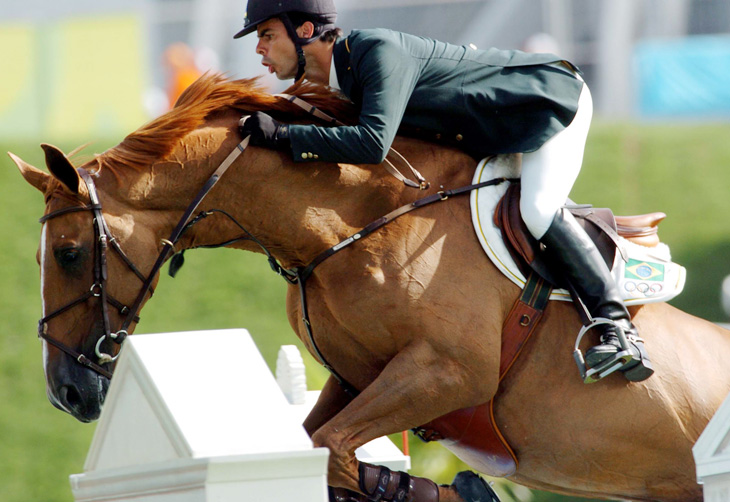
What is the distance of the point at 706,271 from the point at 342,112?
792 cm

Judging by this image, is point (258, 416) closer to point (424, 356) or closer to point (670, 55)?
point (424, 356)

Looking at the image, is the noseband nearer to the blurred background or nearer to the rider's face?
the rider's face

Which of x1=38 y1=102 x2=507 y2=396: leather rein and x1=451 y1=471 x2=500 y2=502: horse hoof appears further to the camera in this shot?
x1=451 y1=471 x2=500 y2=502: horse hoof

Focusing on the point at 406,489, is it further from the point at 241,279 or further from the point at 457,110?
the point at 241,279

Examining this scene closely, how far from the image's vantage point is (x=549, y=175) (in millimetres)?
3783

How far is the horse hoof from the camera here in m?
3.92

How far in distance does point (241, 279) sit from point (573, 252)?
6642 mm

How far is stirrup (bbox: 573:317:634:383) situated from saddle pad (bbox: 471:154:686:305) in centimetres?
17

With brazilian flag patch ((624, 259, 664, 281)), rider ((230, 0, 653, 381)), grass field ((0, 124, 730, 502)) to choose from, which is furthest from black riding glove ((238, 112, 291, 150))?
grass field ((0, 124, 730, 502))

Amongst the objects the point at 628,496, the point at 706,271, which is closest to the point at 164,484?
the point at 628,496

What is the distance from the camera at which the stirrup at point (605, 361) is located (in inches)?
144

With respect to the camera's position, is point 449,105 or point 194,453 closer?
point 194,453

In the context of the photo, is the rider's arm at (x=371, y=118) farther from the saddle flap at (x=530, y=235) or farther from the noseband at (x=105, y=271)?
the saddle flap at (x=530, y=235)

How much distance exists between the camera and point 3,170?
1022 cm
